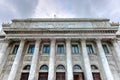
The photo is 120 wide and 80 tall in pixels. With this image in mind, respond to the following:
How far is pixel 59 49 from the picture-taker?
17359mm

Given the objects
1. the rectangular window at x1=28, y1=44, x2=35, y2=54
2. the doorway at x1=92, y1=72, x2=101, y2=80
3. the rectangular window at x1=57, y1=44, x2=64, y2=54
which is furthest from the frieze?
the doorway at x1=92, y1=72, x2=101, y2=80

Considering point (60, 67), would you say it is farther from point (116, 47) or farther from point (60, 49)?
point (116, 47)

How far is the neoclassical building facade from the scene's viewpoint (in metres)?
14.9

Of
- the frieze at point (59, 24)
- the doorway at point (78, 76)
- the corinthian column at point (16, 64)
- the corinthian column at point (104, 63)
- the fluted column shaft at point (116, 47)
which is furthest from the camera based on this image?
the frieze at point (59, 24)

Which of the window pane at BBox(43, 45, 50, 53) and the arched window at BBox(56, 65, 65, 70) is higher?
the window pane at BBox(43, 45, 50, 53)

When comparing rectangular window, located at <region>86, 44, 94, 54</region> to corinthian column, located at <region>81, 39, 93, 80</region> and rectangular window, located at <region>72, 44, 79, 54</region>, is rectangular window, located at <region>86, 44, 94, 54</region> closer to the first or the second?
corinthian column, located at <region>81, 39, 93, 80</region>

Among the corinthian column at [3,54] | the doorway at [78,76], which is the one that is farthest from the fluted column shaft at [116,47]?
the corinthian column at [3,54]

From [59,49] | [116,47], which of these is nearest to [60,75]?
[59,49]

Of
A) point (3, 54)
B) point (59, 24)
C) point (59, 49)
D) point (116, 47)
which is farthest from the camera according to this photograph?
point (59, 24)

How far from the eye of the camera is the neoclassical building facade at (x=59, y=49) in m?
14.9

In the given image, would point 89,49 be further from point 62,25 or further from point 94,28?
point 62,25

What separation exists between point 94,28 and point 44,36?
20.7ft

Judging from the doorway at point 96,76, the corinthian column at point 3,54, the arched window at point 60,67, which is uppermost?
the corinthian column at point 3,54

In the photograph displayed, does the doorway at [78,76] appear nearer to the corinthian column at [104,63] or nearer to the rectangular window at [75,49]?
the corinthian column at [104,63]
